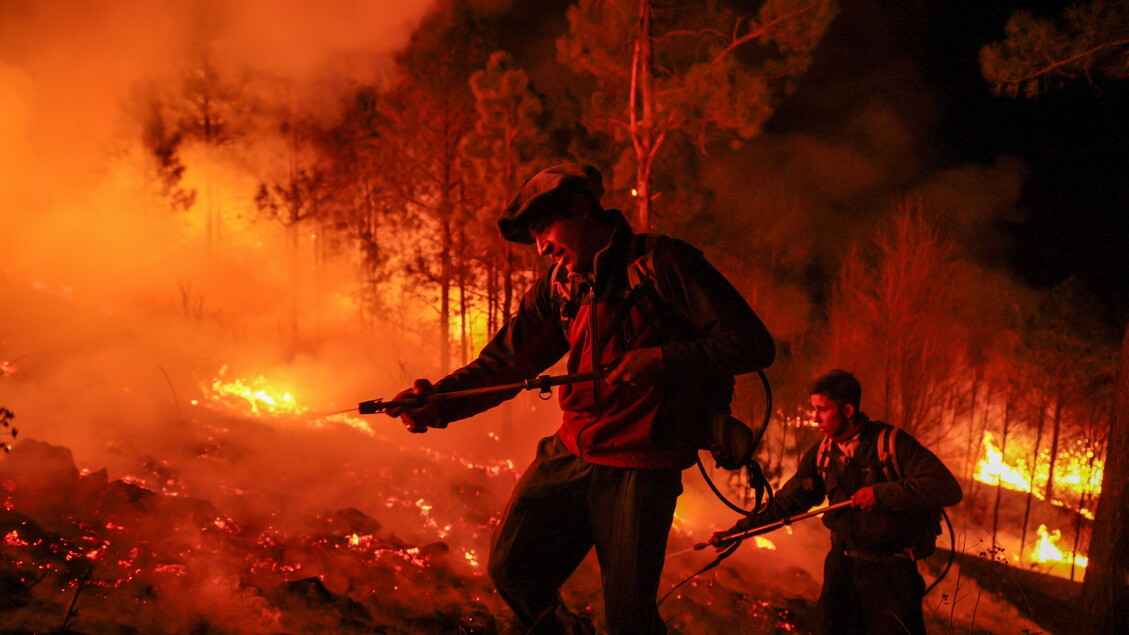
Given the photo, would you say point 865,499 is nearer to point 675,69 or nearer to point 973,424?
point 675,69

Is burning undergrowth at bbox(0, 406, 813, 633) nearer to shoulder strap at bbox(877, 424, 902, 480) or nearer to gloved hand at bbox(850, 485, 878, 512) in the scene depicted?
gloved hand at bbox(850, 485, 878, 512)

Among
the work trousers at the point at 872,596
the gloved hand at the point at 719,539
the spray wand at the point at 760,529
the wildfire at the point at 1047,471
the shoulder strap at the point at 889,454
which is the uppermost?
the shoulder strap at the point at 889,454

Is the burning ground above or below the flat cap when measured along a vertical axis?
below

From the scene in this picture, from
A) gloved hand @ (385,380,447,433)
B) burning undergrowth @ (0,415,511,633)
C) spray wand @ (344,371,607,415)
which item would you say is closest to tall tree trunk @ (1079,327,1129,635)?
burning undergrowth @ (0,415,511,633)

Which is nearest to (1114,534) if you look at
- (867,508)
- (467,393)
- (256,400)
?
(867,508)

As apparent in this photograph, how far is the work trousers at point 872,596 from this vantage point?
10.8 ft

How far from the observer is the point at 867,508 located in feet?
10.9

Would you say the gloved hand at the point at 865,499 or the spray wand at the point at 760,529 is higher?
the gloved hand at the point at 865,499

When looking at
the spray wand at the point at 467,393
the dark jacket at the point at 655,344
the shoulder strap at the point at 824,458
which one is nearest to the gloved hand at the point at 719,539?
the shoulder strap at the point at 824,458

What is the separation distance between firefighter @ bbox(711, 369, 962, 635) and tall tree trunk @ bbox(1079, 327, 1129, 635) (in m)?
3.38

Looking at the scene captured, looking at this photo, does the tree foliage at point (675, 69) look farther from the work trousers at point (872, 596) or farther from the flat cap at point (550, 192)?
the flat cap at point (550, 192)

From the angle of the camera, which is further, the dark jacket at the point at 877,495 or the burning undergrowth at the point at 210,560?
the burning undergrowth at the point at 210,560

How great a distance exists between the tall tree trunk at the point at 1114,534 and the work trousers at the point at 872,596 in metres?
3.41

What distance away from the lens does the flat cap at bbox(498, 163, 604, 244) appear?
7.73ft
